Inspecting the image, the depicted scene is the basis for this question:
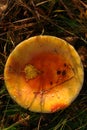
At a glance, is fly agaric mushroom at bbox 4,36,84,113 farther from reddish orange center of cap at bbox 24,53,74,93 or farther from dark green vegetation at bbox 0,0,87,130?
dark green vegetation at bbox 0,0,87,130

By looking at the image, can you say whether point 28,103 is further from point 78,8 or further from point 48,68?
point 78,8

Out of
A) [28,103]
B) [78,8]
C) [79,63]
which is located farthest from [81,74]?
[78,8]

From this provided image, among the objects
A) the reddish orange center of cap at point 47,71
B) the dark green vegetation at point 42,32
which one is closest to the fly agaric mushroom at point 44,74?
the reddish orange center of cap at point 47,71

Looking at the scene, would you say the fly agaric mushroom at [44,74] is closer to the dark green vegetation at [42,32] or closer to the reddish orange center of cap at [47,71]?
the reddish orange center of cap at [47,71]

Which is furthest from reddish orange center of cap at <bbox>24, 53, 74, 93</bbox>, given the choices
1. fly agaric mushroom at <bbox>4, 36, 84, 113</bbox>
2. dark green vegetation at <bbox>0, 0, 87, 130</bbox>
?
dark green vegetation at <bbox>0, 0, 87, 130</bbox>

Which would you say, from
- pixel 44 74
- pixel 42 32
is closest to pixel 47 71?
pixel 44 74

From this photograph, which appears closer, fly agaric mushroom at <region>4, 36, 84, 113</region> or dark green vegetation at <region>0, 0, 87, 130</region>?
fly agaric mushroom at <region>4, 36, 84, 113</region>
